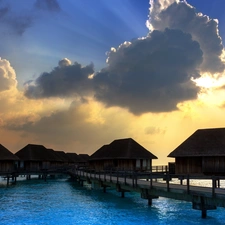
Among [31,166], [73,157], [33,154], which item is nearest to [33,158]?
[33,154]

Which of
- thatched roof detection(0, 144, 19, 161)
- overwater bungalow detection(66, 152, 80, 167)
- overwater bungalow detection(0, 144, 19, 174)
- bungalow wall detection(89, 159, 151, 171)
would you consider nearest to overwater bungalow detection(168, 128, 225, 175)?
bungalow wall detection(89, 159, 151, 171)

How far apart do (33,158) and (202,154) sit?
117 feet

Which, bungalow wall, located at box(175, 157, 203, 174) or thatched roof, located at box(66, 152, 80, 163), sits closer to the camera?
bungalow wall, located at box(175, 157, 203, 174)

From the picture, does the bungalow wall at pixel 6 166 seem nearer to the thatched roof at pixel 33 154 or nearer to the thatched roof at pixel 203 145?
the thatched roof at pixel 33 154

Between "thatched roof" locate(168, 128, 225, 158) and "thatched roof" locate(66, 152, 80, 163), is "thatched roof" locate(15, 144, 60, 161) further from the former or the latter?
"thatched roof" locate(168, 128, 225, 158)

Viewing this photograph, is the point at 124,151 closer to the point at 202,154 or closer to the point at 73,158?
the point at 202,154

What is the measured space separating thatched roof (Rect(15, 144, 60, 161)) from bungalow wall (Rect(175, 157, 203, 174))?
32.1 metres

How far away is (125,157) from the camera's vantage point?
4625cm

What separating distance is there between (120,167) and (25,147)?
25.6m

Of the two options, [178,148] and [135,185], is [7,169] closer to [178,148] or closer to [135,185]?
[178,148]

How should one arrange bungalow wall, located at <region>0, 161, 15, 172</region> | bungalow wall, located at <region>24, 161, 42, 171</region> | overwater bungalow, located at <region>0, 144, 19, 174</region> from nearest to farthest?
overwater bungalow, located at <region>0, 144, 19, 174</region>
bungalow wall, located at <region>0, 161, 15, 172</region>
bungalow wall, located at <region>24, 161, 42, 171</region>

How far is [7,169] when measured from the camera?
50.2 meters

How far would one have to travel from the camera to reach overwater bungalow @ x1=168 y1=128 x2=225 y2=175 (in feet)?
122

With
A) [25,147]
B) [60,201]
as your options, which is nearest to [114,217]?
[60,201]
